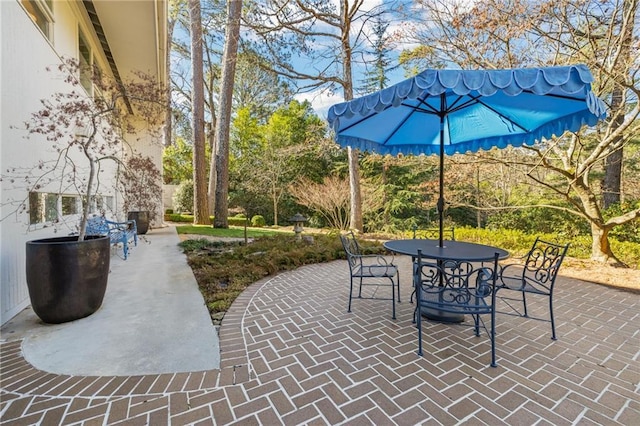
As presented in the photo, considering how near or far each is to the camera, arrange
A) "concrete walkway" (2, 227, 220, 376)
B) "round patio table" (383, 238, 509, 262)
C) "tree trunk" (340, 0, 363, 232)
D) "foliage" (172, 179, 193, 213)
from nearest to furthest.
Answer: "concrete walkway" (2, 227, 220, 376), "round patio table" (383, 238, 509, 262), "tree trunk" (340, 0, 363, 232), "foliage" (172, 179, 193, 213)

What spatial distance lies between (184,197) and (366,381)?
54.4 ft

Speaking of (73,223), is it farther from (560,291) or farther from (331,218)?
(331,218)

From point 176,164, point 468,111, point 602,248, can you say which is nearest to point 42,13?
point 468,111

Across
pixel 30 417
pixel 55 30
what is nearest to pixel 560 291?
pixel 30 417

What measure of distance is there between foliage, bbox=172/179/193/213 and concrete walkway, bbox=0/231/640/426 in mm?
14629

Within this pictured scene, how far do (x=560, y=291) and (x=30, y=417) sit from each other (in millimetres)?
5689

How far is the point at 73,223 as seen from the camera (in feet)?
16.4

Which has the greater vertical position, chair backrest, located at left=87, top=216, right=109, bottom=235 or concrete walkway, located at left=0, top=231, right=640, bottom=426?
chair backrest, located at left=87, top=216, right=109, bottom=235

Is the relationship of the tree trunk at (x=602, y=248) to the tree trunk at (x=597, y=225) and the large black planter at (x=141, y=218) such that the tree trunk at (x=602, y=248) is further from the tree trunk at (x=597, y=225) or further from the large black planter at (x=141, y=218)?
the large black planter at (x=141, y=218)

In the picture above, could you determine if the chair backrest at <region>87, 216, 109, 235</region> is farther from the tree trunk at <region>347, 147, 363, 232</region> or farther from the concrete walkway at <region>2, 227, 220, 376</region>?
the tree trunk at <region>347, 147, 363, 232</region>

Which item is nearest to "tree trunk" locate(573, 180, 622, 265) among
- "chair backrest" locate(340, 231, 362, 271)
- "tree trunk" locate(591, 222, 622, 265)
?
"tree trunk" locate(591, 222, 622, 265)

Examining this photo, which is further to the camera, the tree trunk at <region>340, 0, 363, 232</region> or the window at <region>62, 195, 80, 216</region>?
the tree trunk at <region>340, 0, 363, 232</region>

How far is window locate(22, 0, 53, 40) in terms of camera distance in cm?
357

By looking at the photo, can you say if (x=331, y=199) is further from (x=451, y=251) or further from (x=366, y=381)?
(x=366, y=381)
